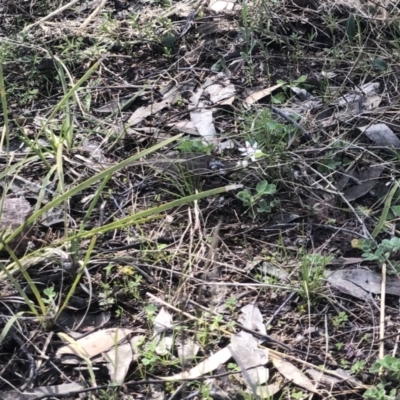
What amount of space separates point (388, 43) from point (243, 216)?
958 mm


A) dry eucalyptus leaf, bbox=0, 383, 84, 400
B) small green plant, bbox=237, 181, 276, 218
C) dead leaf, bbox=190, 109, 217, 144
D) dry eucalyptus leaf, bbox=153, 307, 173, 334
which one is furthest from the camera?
dead leaf, bbox=190, 109, 217, 144

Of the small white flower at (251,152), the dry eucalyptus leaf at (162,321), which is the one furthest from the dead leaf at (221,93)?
the dry eucalyptus leaf at (162,321)

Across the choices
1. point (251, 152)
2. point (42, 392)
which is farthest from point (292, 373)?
point (251, 152)

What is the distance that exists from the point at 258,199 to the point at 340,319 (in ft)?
1.41

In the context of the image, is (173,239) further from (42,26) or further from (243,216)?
(42,26)

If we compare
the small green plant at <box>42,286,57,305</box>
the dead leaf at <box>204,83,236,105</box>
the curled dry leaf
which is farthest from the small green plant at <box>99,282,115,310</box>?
the dead leaf at <box>204,83,236,105</box>

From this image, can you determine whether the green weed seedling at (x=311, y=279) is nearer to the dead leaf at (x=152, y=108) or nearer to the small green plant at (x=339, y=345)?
the small green plant at (x=339, y=345)

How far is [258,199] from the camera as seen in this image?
186 centimetres

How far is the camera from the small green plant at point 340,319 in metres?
1.58

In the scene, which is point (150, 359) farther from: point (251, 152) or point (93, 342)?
point (251, 152)

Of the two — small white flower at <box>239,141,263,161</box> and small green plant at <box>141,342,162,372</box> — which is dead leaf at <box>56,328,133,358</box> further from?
small white flower at <box>239,141,263,161</box>

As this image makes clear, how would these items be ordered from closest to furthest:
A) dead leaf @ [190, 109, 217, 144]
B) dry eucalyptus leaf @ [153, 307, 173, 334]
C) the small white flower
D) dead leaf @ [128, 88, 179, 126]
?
dry eucalyptus leaf @ [153, 307, 173, 334], the small white flower, dead leaf @ [190, 109, 217, 144], dead leaf @ [128, 88, 179, 126]

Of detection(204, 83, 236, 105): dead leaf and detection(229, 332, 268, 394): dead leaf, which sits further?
detection(204, 83, 236, 105): dead leaf

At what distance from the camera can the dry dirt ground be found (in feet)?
4.94
